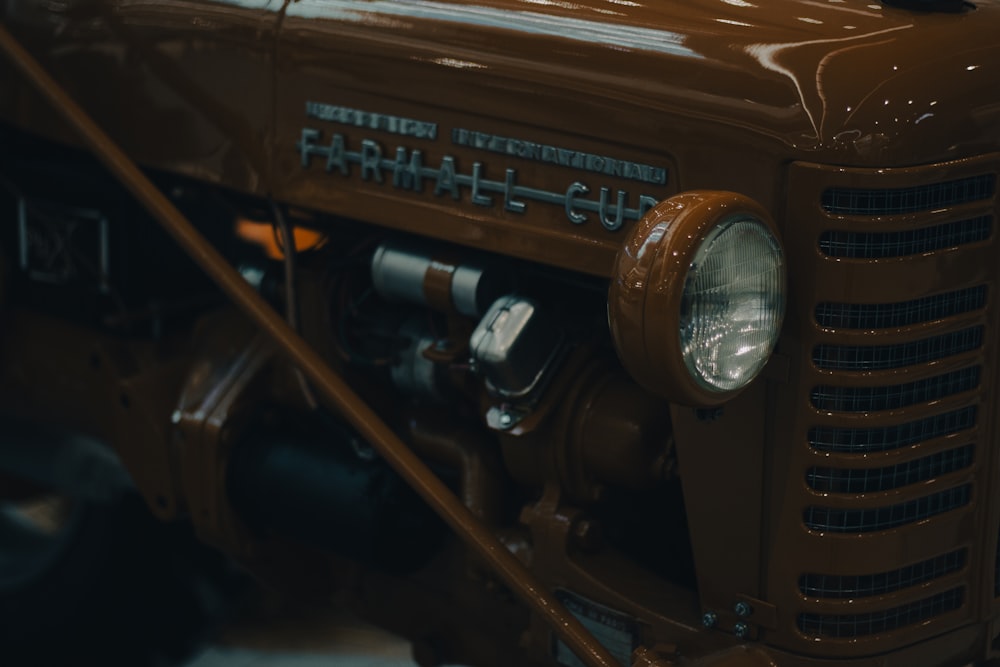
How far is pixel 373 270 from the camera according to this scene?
7.62ft

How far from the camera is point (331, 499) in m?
2.45

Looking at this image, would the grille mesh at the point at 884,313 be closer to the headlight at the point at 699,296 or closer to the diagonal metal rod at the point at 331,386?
the headlight at the point at 699,296

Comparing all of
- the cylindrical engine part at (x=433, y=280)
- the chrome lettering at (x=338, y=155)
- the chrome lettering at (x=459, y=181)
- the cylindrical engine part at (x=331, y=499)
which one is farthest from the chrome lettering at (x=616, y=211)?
the cylindrical engine part at (x=331, y=499)

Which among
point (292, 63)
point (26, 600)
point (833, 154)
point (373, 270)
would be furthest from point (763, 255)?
point (26, 600)

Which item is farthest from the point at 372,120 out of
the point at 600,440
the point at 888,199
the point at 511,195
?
the point at 888,199

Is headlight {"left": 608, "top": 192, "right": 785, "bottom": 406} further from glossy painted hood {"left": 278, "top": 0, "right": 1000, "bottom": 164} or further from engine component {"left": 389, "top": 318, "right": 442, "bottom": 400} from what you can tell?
engine component {"left": 389, "top": 318, "right": 442, "bottom": 400}

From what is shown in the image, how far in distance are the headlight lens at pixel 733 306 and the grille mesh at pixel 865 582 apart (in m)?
0.32

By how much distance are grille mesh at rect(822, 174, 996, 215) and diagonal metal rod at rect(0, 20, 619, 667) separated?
64 cm

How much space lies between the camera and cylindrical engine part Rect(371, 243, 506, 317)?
220 cm

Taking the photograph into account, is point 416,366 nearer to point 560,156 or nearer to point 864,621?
point 560,156

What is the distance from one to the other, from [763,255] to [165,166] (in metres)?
1.19

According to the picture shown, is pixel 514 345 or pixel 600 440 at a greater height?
pixel 514 345

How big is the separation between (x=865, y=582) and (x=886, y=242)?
446 millimetres

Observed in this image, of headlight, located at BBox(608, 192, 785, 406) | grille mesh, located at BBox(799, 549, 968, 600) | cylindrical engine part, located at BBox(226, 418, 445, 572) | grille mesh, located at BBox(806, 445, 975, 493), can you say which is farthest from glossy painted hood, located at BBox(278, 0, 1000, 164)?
cylindrical engine part, located at BBox(226, 418, 445, 572)
